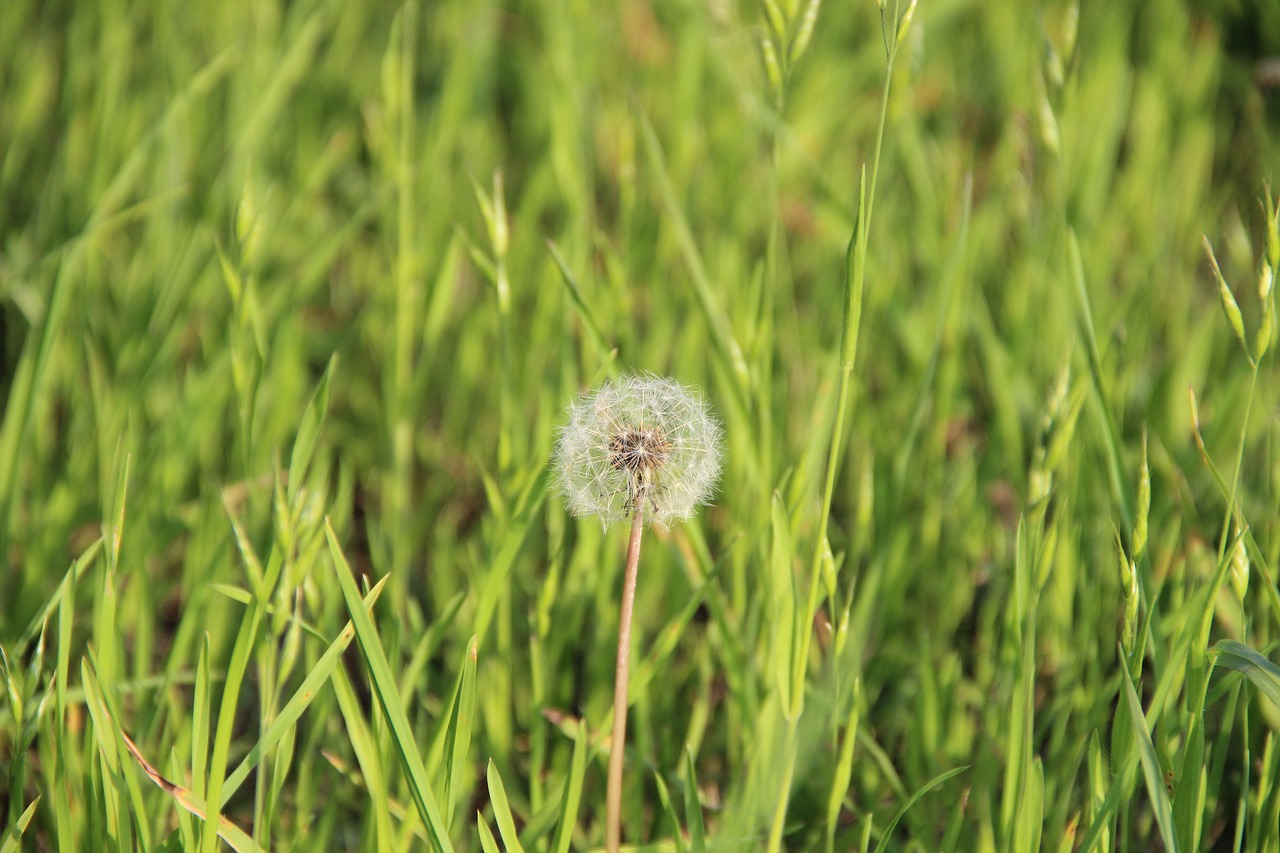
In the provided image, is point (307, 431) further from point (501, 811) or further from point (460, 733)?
point (501, 811)

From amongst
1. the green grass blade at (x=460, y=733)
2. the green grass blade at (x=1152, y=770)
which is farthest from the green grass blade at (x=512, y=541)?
the green grass blade at (x=1152, y=770)

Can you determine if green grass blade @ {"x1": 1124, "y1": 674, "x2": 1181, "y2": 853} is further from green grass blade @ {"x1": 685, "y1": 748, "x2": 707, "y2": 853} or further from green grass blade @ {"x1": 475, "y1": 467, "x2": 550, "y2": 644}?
green grass blade @ {"x1": 475, "y1": 467, "x2": 550, "y2": 644}

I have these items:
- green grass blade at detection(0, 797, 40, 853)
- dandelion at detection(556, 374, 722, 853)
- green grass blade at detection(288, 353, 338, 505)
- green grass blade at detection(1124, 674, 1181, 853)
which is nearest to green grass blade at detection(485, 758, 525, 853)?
dandelion at detection(556, 374, 722, 853)

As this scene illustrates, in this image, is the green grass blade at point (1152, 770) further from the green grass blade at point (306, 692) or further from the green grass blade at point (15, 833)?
the green grass blade at point (15, 833)

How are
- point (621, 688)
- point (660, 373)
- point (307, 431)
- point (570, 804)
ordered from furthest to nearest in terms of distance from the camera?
point (660, 373) → point (307, 431) → point (570, 804) → point (621, 688)

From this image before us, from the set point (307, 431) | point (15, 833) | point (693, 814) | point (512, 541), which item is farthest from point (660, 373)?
point (15, 833)

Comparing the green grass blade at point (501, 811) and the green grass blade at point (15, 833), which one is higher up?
the green grass blade at point (501, 811)
